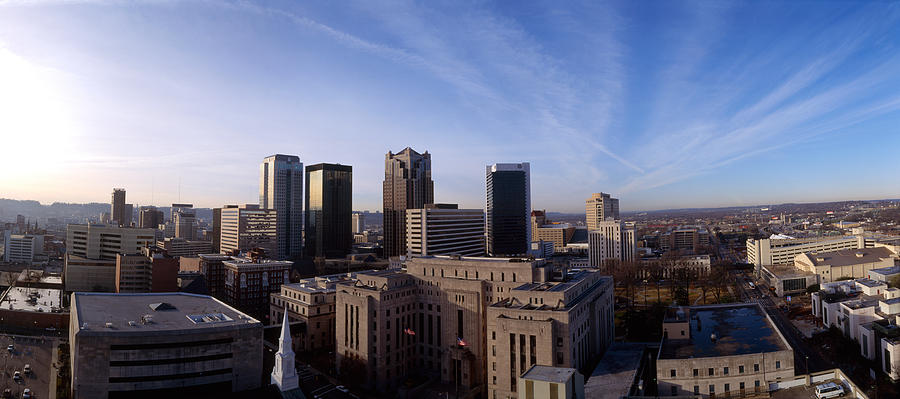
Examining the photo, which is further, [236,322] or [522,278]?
[522,278]

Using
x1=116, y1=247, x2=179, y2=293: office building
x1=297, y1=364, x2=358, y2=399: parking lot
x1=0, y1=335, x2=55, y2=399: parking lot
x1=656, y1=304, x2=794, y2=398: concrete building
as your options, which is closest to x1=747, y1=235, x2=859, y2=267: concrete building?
x1=656, y1=304, x2=794, y2=398: concrete building

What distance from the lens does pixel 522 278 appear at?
6075 centimetres

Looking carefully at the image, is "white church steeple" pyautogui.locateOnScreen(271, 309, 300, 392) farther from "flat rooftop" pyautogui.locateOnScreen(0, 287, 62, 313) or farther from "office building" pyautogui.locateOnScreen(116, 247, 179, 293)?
"flat rooftop" pyautogui.locateOnScreen(0, 287, 62, 313)

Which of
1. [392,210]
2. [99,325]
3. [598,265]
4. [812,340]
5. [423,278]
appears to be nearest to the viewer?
[99,325]

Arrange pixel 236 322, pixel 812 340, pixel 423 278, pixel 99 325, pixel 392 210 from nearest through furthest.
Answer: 1. pixel 99 325
2. pixel 236 322
3. pixel 423 278
4. pixel 812 340
5. pixel 392 210

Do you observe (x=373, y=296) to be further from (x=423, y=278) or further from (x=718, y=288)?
(x=718, y=288)

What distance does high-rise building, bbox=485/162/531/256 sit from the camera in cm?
18462

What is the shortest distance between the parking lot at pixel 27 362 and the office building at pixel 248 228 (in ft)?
330

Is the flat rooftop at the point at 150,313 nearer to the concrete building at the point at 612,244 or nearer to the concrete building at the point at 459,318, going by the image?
the concrete building at the point at 459,318

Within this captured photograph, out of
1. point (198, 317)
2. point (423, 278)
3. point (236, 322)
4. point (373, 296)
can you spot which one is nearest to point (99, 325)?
point (198, 317)

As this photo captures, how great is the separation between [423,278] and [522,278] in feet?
46.7

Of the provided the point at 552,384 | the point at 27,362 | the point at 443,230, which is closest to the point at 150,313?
the point at 27,362

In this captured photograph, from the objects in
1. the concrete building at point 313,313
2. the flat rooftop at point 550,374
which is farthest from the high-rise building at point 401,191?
the flat rooftop at point 550,374

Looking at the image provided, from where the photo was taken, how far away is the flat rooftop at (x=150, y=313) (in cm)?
4816
